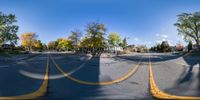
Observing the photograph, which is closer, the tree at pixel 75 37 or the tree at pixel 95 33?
the tree at pixel 95 33

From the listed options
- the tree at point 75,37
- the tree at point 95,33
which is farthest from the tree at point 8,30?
the tree at point 75,37

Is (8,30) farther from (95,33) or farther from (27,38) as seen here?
(27,38)

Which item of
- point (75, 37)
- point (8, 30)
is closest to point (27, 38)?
point (75, 37)

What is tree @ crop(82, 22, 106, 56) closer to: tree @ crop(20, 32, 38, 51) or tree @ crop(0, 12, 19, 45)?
tree @ crop(0, 12, 19, 45)

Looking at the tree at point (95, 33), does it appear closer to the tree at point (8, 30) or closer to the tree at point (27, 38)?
the tree at point (8, 30)

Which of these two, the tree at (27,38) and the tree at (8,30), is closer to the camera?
the tree at (8,30)

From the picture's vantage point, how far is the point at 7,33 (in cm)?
8744

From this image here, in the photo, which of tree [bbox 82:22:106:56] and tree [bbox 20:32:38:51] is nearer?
tree [bbox 82:22:106:56]

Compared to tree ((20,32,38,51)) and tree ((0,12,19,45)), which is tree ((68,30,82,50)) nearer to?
tree ((20,32,38,51))

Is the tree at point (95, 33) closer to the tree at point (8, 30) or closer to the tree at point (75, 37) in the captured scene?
the tree at point (8, 30)

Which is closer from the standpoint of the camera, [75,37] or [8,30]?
[8,30]

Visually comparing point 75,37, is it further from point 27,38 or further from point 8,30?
point 8,30

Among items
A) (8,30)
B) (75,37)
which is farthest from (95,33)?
(75,37)

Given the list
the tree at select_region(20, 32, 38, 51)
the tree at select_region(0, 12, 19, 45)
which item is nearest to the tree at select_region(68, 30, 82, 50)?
the tree at select_region(20, 32, 38, 51)
